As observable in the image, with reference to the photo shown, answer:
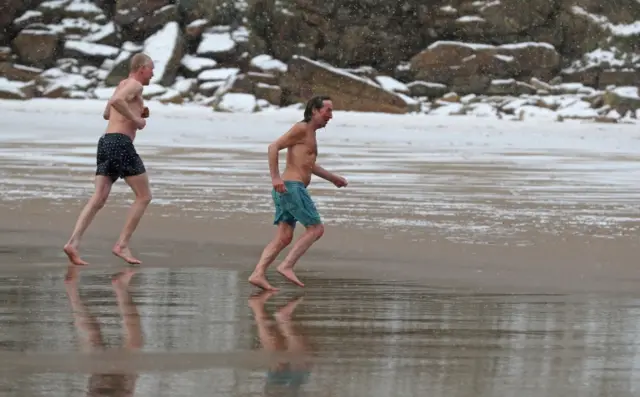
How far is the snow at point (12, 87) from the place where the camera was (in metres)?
49.8

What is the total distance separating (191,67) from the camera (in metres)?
52.9

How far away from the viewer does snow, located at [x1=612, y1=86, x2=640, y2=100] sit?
47.8m

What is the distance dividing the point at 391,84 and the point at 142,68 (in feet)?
138

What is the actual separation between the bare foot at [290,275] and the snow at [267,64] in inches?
1732

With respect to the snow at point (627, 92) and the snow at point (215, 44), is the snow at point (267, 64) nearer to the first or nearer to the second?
the snow at point (215, 44)

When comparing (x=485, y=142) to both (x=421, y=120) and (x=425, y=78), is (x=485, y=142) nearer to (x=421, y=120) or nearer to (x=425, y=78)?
(x=421, y=120)

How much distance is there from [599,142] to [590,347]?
24040mm

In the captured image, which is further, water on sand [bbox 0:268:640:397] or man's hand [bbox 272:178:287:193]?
man's hand [bbox 272:178:287:193]

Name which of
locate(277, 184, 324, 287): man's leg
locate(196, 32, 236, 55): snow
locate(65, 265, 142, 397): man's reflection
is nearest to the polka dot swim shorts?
locate(65, 265, 142, 397): man's reflection

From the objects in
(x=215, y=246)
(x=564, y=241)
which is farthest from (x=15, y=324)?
(x=564, y=241)

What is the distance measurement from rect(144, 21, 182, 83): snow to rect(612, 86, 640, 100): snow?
16098mm

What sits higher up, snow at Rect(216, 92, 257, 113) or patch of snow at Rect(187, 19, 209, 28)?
patch of snow at Rect(187, 19, 209, 28)

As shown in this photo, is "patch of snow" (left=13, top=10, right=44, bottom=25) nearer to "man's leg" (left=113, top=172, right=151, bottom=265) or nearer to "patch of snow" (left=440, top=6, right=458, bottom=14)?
"patch of snow" (left=440, top=6, right=458, bottom=14)

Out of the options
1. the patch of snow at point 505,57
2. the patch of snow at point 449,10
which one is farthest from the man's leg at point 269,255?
the patch of snow at point 449,10
